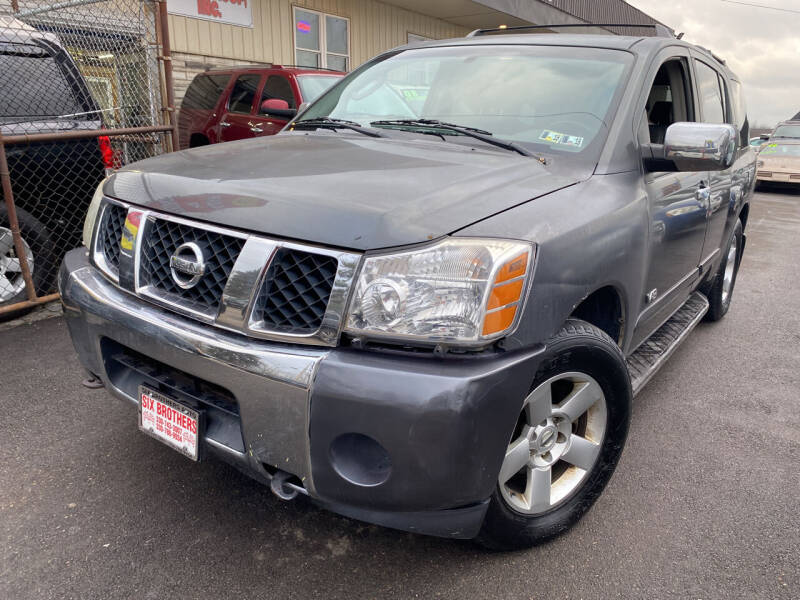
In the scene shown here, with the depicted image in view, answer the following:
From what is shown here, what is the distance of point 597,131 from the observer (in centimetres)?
250

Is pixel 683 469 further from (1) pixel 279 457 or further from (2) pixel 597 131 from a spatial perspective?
(1) pixel 279 457

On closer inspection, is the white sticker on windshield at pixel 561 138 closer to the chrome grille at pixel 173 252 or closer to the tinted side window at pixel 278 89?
the chrome grille at pixel 173 252

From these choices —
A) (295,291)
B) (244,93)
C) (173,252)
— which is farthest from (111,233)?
(244,93)

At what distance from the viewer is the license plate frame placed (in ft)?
6.40

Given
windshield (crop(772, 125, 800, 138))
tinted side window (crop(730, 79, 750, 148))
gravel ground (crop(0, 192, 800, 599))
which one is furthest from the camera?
windshield (crop(772, 125, 800, 138))

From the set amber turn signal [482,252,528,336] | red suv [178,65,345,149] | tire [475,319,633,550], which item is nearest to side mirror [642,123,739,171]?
tire [475,319,633,550]

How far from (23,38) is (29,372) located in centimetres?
235

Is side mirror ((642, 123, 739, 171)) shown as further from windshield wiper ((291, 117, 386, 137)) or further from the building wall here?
the building wall

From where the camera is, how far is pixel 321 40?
12.1 meters

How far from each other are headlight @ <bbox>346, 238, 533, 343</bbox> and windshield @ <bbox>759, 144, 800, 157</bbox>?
55.4 feet

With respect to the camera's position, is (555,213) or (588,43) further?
(588,43)

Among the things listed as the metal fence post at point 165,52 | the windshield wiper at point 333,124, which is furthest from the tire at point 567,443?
the metal fence post at point 165,52

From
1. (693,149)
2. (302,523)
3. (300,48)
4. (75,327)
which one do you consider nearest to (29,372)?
(75,327)

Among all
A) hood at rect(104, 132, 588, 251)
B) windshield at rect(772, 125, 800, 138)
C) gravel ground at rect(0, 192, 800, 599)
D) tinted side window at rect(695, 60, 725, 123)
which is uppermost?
tinted side window at rect(695, 60, 725, 123)
